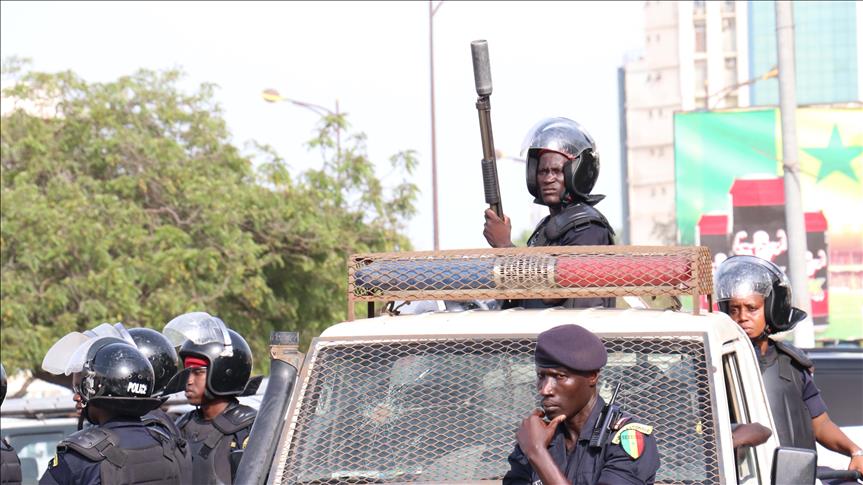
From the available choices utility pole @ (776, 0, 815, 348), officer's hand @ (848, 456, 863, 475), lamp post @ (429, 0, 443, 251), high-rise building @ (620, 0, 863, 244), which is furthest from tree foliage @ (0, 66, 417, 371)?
high-rise building @ (620, 0, 863, 244)

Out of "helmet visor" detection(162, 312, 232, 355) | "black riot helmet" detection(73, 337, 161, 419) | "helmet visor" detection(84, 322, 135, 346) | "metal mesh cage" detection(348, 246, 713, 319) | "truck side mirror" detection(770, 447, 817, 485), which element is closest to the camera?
"truck side mirror" detection(770, 447, 817, 485)

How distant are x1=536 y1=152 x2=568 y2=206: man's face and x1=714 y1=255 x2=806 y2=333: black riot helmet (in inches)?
32.3

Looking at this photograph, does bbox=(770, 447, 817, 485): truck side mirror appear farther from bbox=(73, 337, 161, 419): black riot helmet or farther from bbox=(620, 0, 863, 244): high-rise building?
bbox=(620, 0, 863, 244): high-rise building

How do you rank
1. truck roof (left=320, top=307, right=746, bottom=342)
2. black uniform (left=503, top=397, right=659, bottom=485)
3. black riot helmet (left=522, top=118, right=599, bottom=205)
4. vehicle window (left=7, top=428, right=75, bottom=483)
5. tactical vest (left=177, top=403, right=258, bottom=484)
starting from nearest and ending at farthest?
1. black uniform (left=503, top=397, right=659, bottom=485)
2. truck roof (left=320, top=307, right=746, bottom=342)
3. black riot helmet (left=522, top=118, right=599, bottom=205)
4. tactical vest (left=177, top=403, right=258, bottom=484)
5. vehicle window (left=7, top=428, right=75, bottom=483)

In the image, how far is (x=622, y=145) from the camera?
115 meters

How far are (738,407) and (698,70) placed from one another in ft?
412

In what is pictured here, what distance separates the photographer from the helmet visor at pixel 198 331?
7.00 meters

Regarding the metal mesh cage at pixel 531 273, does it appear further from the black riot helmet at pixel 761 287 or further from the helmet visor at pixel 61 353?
the helmet visor at pixel 61 353

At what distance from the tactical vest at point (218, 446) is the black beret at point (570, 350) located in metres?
2.98

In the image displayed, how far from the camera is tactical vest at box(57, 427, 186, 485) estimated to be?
201 inches

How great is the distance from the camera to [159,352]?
6.56 metres

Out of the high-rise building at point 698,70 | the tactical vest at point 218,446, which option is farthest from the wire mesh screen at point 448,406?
the high-rise building at point 698,70

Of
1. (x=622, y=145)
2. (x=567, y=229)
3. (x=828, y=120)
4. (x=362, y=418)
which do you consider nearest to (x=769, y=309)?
(x=567, y=229)

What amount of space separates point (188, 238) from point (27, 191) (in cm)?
238
